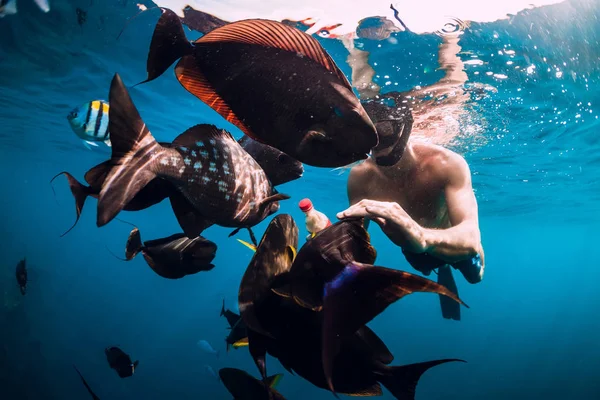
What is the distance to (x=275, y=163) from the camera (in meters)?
1.81

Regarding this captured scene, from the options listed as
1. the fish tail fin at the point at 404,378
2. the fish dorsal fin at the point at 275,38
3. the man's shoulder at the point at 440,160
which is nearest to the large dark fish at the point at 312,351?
the fish tail fin at the point at 404,378

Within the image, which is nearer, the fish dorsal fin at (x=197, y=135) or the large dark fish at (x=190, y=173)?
the large dark fish at (x=190, y=173)

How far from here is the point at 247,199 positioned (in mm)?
1463

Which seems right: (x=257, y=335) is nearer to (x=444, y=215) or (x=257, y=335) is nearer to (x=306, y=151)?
(x=306, y=151)

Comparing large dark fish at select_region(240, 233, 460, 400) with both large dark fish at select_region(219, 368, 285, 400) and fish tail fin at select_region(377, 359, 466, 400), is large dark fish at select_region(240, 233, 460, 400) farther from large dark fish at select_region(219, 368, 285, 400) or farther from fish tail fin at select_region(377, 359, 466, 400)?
large dark fish at select_region(219, 368, 285, 400)

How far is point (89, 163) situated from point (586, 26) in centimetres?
3757

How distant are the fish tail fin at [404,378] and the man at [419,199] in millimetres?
697

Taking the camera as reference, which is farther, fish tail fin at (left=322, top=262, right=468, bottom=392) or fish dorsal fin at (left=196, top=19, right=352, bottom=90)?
fish dorsal fin at (left=196, top=19, right=352, bottom=90)

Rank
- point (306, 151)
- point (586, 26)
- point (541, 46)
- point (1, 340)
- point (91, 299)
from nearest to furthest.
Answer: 1. point (306, 151)
2. point (586, 26)
3. point (541, 46)
4. point (1, 340)
5. point (91, 299)

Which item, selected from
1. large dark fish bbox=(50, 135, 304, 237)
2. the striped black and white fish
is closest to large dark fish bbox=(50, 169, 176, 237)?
large dark fish bbox=(50, 135, 304, 237)

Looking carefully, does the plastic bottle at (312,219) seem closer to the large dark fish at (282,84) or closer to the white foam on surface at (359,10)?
the large dark fish at (282,84)

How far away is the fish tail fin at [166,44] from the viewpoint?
1156 mm

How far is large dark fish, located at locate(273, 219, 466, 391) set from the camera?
36.8 inches

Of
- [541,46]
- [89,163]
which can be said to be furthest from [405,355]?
[89,163]
